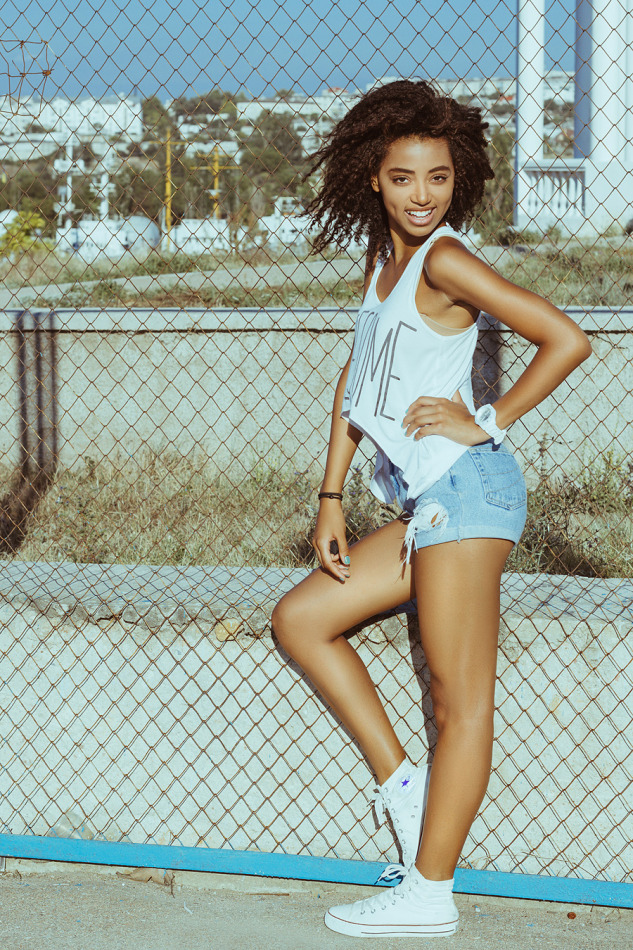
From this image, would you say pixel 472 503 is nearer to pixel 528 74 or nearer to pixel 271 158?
pixel 271 158

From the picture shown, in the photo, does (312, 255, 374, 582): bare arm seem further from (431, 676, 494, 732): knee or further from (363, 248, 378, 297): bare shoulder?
(431, 676, 494, 732): knee

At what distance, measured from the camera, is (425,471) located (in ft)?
6.38

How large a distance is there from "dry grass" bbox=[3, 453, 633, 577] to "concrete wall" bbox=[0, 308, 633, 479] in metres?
0.20

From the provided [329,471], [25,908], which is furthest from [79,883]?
[329,471]

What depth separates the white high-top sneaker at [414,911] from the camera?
6.81 feet

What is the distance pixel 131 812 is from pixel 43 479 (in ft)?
9.26

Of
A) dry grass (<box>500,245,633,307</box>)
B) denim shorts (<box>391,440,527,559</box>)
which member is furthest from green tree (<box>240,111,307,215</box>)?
dry grass (<box>500,245,633,307</box>)

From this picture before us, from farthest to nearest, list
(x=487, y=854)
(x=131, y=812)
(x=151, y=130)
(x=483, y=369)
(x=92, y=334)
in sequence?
1. (x=92, y=334)
2. (x=483, y=369)
3. (x=151, y=130)
4. (x=131, y=812)
5. (x=487, y=854)

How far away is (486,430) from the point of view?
1932mm

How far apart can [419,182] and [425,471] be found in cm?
57

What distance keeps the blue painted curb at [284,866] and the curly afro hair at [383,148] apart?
56.5 inches

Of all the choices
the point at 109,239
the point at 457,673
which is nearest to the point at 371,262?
the point at 457,673

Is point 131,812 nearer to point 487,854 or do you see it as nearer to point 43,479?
point 487,854

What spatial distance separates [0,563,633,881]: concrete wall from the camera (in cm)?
236
